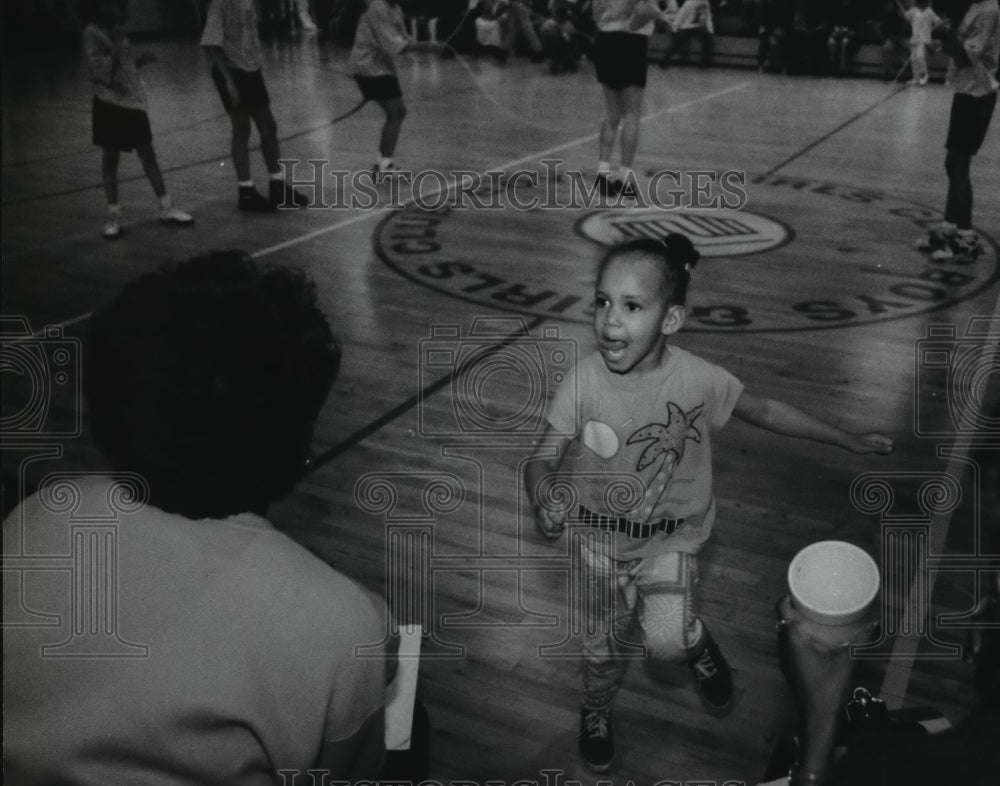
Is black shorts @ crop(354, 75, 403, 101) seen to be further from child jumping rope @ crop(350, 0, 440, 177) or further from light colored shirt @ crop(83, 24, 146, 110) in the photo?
light colored shirt @ crop(83, 24, 146, 110)

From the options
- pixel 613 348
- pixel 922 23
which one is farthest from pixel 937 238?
pixel 922 23

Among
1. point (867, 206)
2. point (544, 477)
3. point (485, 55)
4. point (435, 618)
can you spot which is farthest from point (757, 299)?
point (485, 55)

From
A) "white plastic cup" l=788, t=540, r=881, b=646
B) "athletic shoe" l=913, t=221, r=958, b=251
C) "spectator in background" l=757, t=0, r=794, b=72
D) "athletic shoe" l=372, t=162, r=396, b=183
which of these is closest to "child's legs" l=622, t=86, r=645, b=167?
"athletic shoe" l=372, t=162, r=396, b=183

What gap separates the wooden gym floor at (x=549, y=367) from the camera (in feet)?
7.36

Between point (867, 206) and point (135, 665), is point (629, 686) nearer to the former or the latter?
point (135, 665)

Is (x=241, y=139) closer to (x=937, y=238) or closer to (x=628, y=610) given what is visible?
(x=937, y=238)

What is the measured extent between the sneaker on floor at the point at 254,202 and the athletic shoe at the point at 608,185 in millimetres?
2289

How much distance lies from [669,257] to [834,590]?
986 mm

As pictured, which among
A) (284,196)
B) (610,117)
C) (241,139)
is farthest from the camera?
(610,117)

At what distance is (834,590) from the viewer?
102cm

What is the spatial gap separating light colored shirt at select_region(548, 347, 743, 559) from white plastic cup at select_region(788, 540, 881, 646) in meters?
0.85

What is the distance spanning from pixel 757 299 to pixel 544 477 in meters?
3.18

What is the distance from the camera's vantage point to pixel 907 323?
4422 millimetres

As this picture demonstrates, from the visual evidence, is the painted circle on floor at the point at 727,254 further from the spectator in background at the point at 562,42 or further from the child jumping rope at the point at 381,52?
the spectator in background at the point at 562,42
